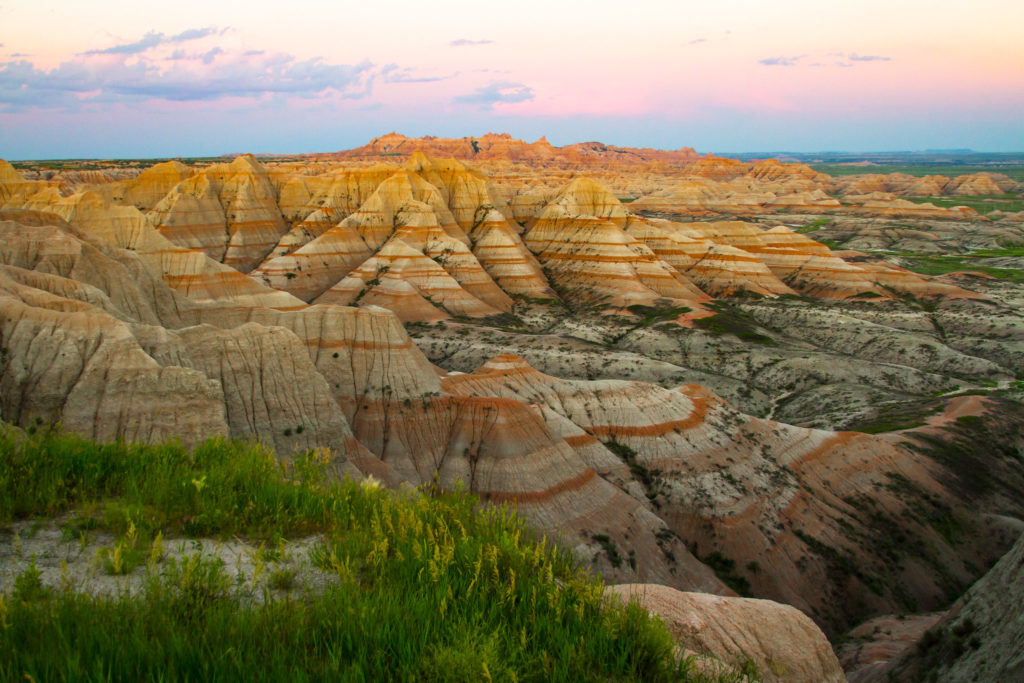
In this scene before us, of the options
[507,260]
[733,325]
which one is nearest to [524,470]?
[733,325]

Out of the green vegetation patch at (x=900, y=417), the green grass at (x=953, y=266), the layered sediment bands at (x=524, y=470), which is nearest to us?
the layered sediment bands at (x=524, y=470)

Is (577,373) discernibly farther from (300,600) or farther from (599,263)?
(300,600)

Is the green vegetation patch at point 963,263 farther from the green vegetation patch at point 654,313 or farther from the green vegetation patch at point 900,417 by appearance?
the green vegetation patch at point 900,417

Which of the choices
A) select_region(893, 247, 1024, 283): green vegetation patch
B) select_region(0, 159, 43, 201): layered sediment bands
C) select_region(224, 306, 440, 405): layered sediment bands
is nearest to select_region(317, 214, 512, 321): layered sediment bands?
select_region(224, 306, 440, 405): layered sediment bands

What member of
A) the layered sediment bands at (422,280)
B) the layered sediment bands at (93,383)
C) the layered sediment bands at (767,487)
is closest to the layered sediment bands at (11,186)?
the layered sediment bands at (422,280)

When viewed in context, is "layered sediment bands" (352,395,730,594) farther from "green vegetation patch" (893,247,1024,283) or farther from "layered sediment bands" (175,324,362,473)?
"green vegetation patch" (893,247,1024,283)

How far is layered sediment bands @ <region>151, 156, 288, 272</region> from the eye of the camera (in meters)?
82.5

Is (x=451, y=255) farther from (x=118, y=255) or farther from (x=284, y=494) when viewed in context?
(x=284, y=494)

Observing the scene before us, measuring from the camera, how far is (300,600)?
445cm

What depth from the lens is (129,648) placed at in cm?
345

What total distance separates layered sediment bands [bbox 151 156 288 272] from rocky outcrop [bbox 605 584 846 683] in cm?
8324

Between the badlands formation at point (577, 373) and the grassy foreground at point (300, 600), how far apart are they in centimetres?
138

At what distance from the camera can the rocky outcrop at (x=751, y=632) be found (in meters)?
8.81

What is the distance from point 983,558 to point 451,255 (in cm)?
6927
